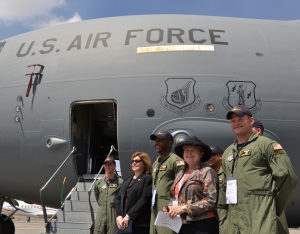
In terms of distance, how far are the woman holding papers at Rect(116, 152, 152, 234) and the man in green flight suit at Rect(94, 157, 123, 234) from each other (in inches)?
52.6

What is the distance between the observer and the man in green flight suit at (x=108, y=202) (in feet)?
20.2

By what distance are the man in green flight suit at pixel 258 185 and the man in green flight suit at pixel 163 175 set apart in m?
1.12

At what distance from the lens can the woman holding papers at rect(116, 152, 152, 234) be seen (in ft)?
15.2

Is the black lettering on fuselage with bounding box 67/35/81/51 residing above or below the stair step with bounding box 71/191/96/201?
above

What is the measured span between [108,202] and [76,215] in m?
1.55

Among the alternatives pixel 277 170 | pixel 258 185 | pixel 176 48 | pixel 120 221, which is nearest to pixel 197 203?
pixel 258 185

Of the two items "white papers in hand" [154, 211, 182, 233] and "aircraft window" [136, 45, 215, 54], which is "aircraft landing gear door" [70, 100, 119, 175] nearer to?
"aircraft window" [136, 45, 215, 54]

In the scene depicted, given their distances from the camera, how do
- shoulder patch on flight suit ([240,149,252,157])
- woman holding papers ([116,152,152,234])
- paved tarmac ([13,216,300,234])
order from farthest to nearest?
paved tarmac ([13,216,300,234]), woman holding papers ([116,152,152,234]), shoulder patch on flight suit ([240,149,252,157])

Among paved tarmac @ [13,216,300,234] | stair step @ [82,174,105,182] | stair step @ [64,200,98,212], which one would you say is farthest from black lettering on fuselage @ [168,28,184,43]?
paved tarmac @ [13,216,300,234]

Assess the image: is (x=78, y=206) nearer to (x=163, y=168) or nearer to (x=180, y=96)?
(x=180, y=96)

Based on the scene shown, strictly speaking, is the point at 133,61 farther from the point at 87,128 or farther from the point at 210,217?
the point at 210,217

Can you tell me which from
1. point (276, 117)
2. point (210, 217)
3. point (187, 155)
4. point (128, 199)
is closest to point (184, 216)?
point (210, 217)

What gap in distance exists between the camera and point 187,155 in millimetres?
4047

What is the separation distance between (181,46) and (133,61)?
3.38 feet
